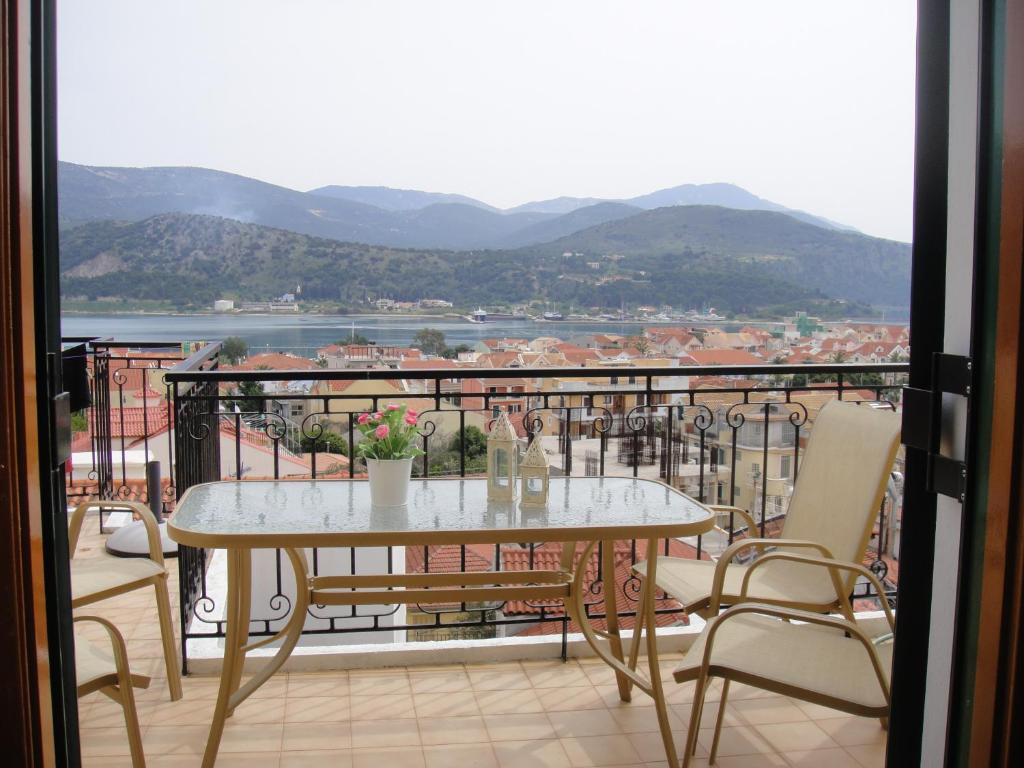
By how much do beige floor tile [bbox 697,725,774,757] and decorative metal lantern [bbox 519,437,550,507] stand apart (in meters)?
0.88

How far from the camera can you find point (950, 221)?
132 centimetres

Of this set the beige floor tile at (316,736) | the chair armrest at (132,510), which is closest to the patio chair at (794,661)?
the beige floor tile at (316,736)

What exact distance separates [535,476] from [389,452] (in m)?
0.45

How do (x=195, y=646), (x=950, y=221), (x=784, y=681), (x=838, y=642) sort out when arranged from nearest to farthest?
(x=950, y=221)
(x=784, y=681)
(x=838, y=642)
(x=195, y=646)

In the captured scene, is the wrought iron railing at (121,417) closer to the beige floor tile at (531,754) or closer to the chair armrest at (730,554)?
the beige floor tile at (531,754)

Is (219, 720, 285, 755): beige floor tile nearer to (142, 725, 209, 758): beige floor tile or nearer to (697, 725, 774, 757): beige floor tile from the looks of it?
(142, 725, 209, 758): beige floor tile

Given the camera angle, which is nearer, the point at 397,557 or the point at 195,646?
the point at 195,646

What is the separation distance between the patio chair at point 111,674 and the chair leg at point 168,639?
646mm

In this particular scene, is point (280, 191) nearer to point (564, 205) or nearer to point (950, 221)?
point (564, 205)

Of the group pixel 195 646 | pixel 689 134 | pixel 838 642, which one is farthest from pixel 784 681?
pixel 689 134

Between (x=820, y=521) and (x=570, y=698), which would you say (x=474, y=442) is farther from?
(x=820, y=521)

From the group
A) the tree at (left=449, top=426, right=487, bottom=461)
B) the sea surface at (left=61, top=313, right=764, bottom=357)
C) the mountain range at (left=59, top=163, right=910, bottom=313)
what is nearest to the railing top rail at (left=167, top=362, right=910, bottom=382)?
the tree at (left=449, top=426, right=487, bottom=461)

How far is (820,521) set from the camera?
2.87 m

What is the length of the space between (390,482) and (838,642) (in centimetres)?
135
